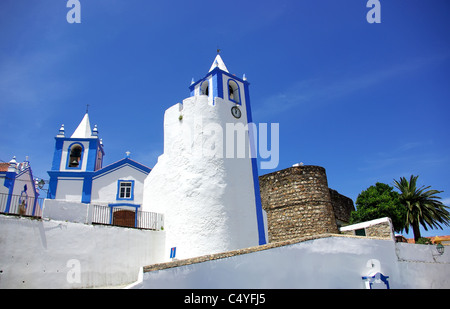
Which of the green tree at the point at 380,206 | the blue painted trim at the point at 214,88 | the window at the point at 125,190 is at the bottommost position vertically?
the green tree at the point at 380,206

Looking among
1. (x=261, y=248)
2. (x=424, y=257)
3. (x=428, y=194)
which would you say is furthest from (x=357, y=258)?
(x=428, y=194)

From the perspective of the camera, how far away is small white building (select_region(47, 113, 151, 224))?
18.8 metres

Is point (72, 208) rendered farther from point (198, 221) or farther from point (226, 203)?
point (226, 203)

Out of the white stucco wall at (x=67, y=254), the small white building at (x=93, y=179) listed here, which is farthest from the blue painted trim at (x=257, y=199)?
the small white building at (x=93, y=179)

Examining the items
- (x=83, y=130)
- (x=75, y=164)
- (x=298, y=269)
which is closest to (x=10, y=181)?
A: (x=75, y=164)

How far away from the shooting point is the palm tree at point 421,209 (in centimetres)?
1884

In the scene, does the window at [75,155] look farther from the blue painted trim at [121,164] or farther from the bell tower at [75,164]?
the blue painted trim at [121,164]

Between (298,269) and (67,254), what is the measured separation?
756cm

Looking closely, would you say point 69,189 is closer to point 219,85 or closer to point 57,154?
point 57,154

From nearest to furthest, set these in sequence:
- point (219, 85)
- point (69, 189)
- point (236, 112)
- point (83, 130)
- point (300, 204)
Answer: point (236, 112)
point (219, 85)
point (300, 204)
point (69, 189)
point (83, 130)

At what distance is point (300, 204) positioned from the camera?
56.1ft

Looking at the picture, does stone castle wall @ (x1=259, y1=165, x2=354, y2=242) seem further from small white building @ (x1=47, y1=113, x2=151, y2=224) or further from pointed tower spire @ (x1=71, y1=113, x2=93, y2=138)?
pointed tower spire @ (x1=71, y1=113, x2=93, y2=138)

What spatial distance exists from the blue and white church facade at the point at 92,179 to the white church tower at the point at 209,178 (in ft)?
10.4
